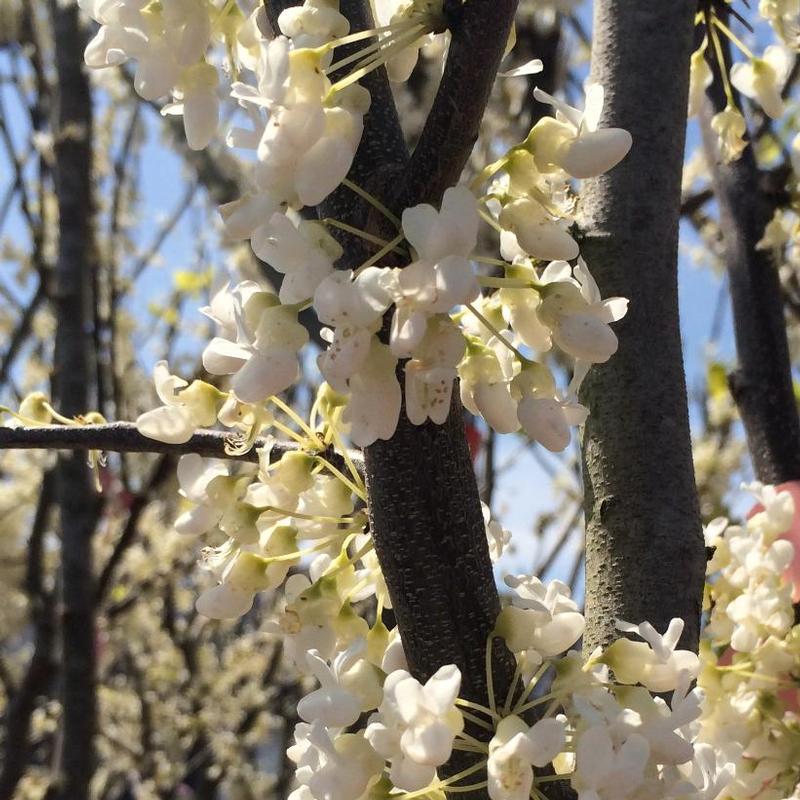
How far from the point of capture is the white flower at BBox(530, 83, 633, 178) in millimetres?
471

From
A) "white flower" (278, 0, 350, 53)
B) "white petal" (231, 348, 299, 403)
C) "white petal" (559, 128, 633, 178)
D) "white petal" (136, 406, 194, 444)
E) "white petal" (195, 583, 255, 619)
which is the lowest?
"white petal" (195, 583, 255, 619)

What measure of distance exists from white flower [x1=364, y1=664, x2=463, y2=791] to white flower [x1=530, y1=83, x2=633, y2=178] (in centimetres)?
25

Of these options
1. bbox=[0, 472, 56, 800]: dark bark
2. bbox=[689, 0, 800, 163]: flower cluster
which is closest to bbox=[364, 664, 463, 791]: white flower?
bbox=[689, 0, 800, 163]: flower cluster

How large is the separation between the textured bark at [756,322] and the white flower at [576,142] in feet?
2.80

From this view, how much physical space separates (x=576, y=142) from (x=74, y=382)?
1.70 meters

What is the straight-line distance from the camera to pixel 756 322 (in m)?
1.29

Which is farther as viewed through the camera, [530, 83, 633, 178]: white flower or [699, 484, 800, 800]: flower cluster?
[699, 484, 800, 800]: flower cluster

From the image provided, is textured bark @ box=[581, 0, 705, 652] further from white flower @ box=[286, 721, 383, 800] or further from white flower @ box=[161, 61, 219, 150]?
white flower @ box=[161, 61, 219, 150]

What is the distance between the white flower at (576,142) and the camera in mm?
471

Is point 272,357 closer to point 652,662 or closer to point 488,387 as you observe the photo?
point 488,387

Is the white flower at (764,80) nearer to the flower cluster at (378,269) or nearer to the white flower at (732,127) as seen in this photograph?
the white flower at (732,127)

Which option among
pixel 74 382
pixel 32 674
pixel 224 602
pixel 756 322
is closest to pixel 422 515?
pixel 224 602

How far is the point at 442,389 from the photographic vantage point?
0.43 metres

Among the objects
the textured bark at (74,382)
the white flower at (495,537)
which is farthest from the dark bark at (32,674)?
the white flower at (495,537)
